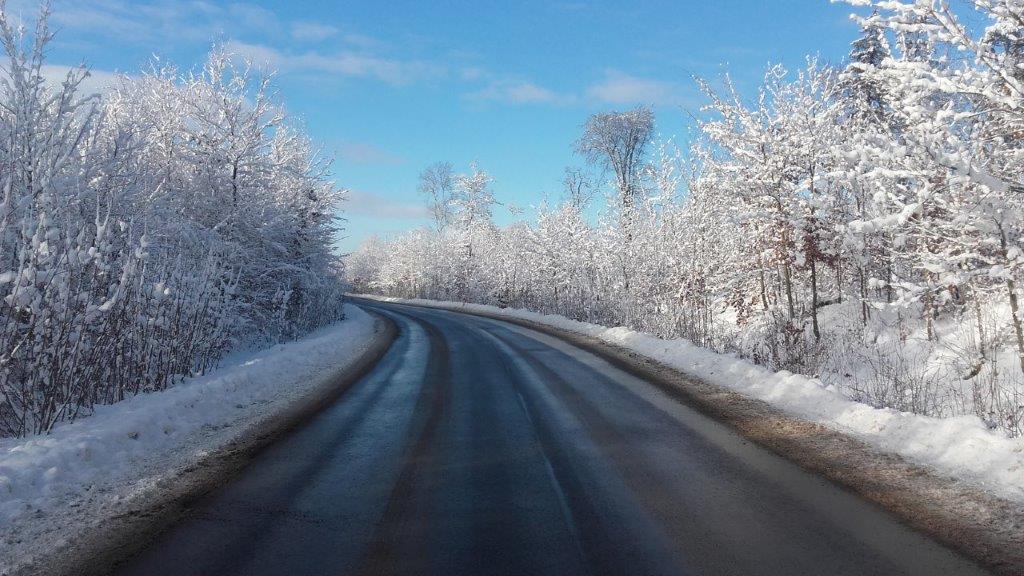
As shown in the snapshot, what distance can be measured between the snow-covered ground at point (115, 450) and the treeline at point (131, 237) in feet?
2.24

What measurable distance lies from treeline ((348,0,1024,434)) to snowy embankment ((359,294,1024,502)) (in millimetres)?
898

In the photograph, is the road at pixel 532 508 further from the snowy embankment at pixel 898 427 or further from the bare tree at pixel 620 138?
the bare tree at pixel 620 138

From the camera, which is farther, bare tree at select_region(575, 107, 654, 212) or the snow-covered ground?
bare tree at select_region(575, 107, 654, 212)

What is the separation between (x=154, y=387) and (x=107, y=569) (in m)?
6.42

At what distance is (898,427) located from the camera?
6512mm

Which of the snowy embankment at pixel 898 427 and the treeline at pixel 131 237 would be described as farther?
the treeline at pixel 131 237

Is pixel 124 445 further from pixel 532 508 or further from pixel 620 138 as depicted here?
pixel 620 138

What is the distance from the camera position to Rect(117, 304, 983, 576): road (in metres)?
3.78

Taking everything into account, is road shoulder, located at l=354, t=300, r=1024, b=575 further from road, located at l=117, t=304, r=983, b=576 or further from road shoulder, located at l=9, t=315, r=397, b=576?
road shoulder, located at l=9, t=315, r=397, b=576

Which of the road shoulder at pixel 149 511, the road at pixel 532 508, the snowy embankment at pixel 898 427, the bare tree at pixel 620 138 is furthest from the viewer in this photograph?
the bare tree at pixel 620 138

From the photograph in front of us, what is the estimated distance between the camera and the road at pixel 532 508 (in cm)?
378

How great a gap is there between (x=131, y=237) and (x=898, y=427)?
1057 centimetres

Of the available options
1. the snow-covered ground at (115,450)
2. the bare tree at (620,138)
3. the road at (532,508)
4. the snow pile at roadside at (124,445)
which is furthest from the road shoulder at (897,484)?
the bare tree at (620,138)

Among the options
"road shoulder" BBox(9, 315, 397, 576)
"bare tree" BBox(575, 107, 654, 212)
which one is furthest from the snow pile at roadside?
"bare tree" BBox(575, 107, 654, 212)
